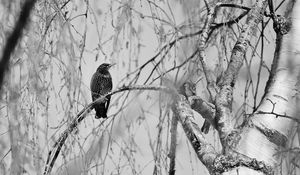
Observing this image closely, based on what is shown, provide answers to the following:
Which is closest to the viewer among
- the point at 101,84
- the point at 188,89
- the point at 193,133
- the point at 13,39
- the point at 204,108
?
the point at 13,39

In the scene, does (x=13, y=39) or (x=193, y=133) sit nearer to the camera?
(x=13, y=39)

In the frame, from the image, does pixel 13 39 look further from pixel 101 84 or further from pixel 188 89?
pixel 101 84

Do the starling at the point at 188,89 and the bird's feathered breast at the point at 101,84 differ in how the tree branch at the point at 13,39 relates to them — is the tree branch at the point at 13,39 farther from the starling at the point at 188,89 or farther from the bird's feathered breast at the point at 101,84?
the bird's feathered breast at the point at 101,84

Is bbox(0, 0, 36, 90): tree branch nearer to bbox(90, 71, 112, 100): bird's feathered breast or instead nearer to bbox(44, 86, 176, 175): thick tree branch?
bbox(44, 86, 176, 175): thick tree branch

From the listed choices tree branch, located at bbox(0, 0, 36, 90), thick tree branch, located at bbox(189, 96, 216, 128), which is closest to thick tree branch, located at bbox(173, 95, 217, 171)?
thick tree branch, located at bbox(189, 96, 216, 128)

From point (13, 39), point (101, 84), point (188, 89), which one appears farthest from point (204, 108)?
point (101, 84)

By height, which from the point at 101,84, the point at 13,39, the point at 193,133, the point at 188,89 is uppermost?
the point at 101,84

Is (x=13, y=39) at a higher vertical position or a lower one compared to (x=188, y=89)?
lower

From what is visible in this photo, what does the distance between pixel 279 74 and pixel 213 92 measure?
0.86ft

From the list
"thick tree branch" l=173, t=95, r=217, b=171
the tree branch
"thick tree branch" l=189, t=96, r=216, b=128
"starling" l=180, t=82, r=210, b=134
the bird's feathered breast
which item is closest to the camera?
the tree branch

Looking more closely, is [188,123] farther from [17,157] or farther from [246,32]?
[17,157]

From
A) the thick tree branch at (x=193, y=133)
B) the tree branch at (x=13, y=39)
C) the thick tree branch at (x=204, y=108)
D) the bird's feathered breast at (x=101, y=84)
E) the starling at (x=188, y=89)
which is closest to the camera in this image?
the tree branch at (x=13, y=39)

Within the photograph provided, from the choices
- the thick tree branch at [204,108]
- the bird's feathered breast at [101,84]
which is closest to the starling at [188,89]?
the thick tree branch at [204,108]

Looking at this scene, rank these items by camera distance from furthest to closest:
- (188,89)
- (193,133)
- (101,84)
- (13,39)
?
(101,84), (188,89), (193,133), (13,39)
